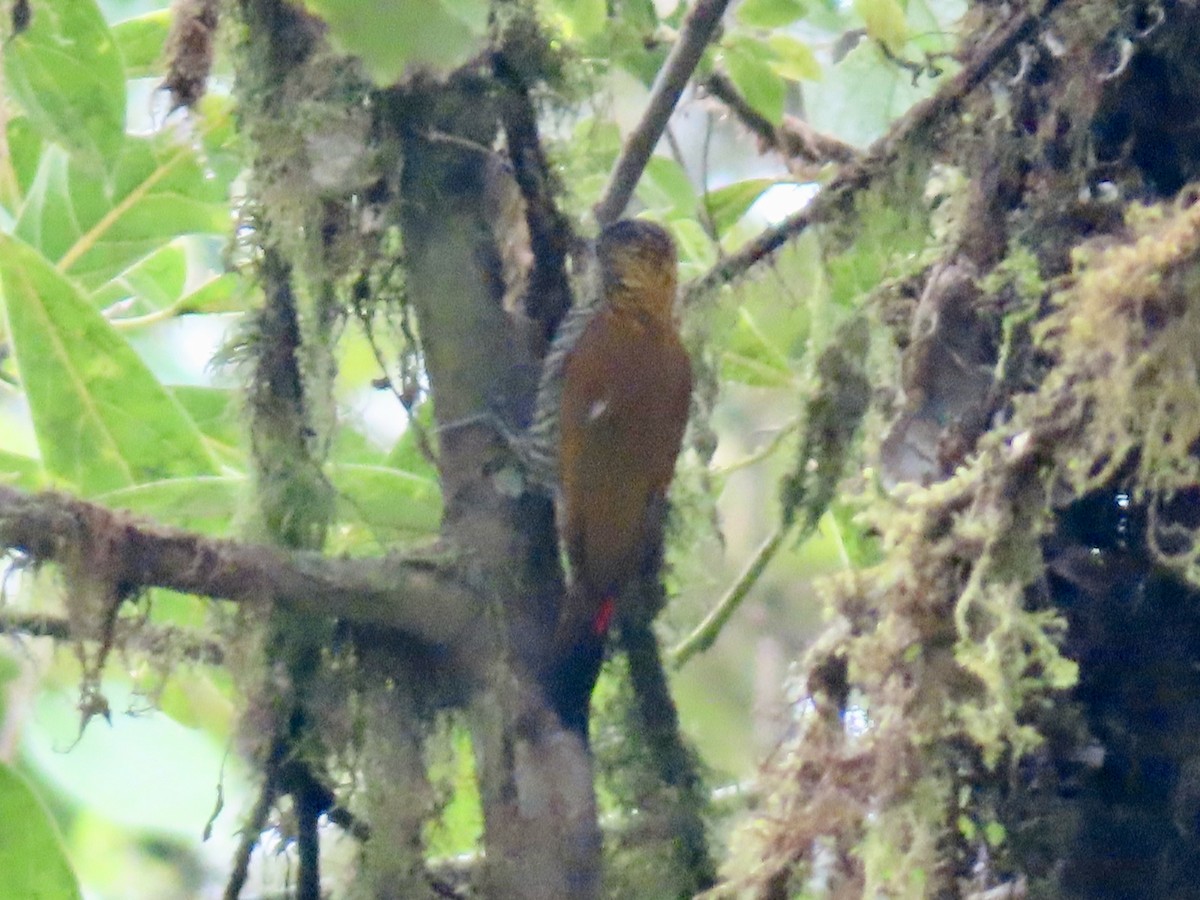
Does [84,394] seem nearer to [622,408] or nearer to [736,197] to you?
[622,408]

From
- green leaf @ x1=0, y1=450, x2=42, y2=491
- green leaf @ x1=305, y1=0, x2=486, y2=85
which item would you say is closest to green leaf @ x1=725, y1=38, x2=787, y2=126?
green leaf @ x1=0, y1=450, x2=42, y2=491

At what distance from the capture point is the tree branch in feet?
3.92

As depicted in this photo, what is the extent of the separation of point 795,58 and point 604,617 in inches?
33.3

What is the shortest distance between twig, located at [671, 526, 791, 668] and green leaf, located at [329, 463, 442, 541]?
453 millimetres

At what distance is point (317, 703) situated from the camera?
4.96 ft

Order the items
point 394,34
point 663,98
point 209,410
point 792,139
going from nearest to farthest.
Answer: point 394,34 < point 663,98 < point 792,139 < point 209,410

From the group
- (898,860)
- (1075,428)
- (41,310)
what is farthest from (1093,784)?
(41,310)

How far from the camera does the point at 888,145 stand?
162cm

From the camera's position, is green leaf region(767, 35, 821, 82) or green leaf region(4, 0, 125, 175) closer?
green leaf region(4, 0, 125, 175)

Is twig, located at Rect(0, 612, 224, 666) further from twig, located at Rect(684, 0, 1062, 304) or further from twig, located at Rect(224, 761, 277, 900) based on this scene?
twig, located at Rect(684, 0, 1062, 304)

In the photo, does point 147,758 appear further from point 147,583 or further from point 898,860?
point 898,860

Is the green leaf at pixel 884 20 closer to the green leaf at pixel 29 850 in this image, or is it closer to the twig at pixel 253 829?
the twig at pixel 253 829

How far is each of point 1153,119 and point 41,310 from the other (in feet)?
4.44

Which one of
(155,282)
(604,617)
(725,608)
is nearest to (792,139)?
(725,608)
